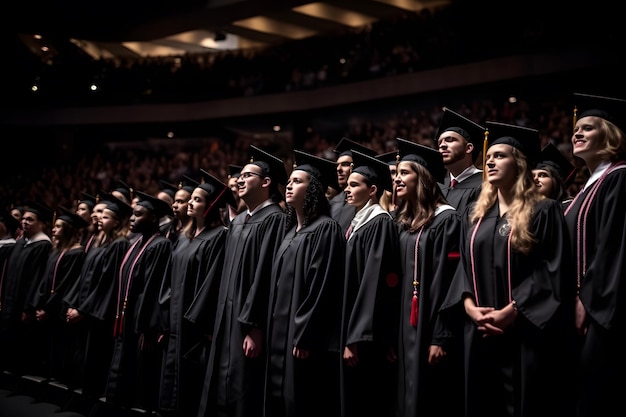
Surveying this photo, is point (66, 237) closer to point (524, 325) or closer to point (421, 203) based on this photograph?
point (421, 203)

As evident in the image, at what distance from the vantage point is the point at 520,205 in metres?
3.42

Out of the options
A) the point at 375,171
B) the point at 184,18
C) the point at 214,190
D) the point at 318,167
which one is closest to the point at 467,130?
the point at 375,171

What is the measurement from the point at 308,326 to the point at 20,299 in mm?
5112

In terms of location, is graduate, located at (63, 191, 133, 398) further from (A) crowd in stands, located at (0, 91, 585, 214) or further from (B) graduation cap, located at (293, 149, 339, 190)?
(A) crowd in stands, located at (0, 91, 585, 214)

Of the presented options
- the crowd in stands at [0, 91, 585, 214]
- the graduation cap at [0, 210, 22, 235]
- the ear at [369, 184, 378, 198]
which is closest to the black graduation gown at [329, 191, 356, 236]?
the ear at [369, 184, 378, 198]

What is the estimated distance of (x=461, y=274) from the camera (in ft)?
11.8

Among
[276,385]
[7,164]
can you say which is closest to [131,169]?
[7,164]

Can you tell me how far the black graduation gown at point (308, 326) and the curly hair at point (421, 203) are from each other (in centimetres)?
52

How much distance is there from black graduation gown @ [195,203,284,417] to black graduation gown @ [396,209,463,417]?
1.17m

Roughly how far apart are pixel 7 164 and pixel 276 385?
1873 centimetres

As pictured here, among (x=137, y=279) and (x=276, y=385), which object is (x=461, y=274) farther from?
(x=137, y=279)

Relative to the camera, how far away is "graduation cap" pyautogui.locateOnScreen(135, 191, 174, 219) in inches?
241

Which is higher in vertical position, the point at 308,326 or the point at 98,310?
the point at 308,326

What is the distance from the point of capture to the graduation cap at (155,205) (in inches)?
241
